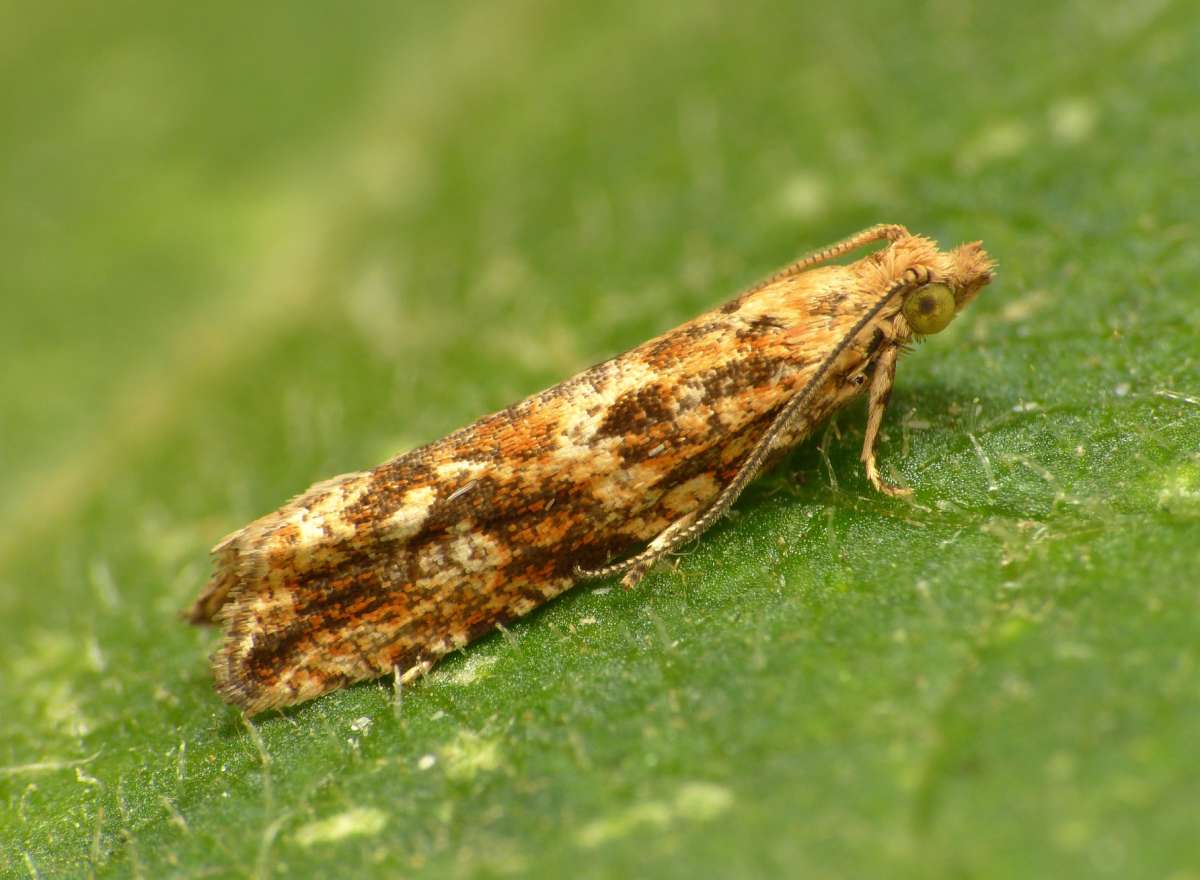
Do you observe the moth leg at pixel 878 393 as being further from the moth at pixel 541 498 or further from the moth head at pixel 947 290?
the moth head at pixel 947 290

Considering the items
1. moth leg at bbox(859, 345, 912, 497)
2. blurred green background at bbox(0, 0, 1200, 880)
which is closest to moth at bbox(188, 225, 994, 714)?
moth leg at bbox(859, 345, 912, 497)

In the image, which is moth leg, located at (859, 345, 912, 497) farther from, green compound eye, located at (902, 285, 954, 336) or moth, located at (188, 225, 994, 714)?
green compound eye, located at (902, 285, 954, 336)

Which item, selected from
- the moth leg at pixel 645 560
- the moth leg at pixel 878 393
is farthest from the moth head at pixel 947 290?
the moth leg at pixel 645 560

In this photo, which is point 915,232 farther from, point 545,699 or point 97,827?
point 97,827

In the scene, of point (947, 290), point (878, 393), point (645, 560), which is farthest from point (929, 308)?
point (645, 560)

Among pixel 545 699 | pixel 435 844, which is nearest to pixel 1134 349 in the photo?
pixel 545 699
